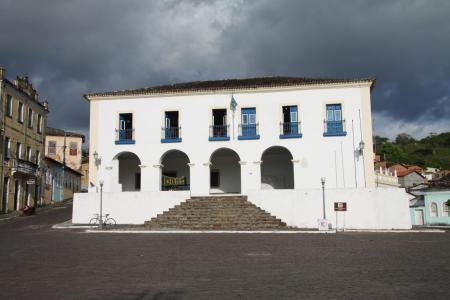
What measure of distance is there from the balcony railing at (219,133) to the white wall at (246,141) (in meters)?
0.22

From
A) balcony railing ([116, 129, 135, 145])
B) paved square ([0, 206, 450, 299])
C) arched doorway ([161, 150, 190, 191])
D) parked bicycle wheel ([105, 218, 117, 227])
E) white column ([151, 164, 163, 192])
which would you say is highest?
balcony railing ([116, 129, 135, 145])

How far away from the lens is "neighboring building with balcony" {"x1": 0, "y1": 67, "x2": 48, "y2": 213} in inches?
1225

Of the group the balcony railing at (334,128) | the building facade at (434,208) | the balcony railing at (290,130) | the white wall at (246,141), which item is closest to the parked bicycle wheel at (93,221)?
the white wall at (246,141)

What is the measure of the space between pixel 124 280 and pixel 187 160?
789 inches

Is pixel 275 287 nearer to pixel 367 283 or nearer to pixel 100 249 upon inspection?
pixel 367 283

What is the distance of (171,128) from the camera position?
26094mm

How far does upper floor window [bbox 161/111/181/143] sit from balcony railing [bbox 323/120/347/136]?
25.8 feet

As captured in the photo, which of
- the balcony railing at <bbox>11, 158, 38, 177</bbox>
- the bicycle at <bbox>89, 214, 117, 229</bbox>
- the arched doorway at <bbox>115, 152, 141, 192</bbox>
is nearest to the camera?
the bicycle at <bbox>89, 214, 117, 229</bbox>

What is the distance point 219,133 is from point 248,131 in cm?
161

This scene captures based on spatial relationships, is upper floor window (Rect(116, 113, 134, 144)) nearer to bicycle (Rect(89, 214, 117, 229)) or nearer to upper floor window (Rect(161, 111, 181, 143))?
upper floor window (Rect(161, 111, 181, 143))

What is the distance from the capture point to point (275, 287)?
7.43 m

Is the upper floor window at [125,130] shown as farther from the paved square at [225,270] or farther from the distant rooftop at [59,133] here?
the distant rooftop at [59,133]

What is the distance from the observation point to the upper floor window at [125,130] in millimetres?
26217

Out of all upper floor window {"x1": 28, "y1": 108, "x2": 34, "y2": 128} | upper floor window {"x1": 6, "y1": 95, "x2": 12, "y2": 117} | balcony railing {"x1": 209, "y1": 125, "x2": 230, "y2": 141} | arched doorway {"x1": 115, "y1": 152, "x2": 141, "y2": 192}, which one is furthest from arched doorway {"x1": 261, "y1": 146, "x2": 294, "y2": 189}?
upper floor window {"x1": 28, "y1": 108, "x2": 34, "y2": 128}
